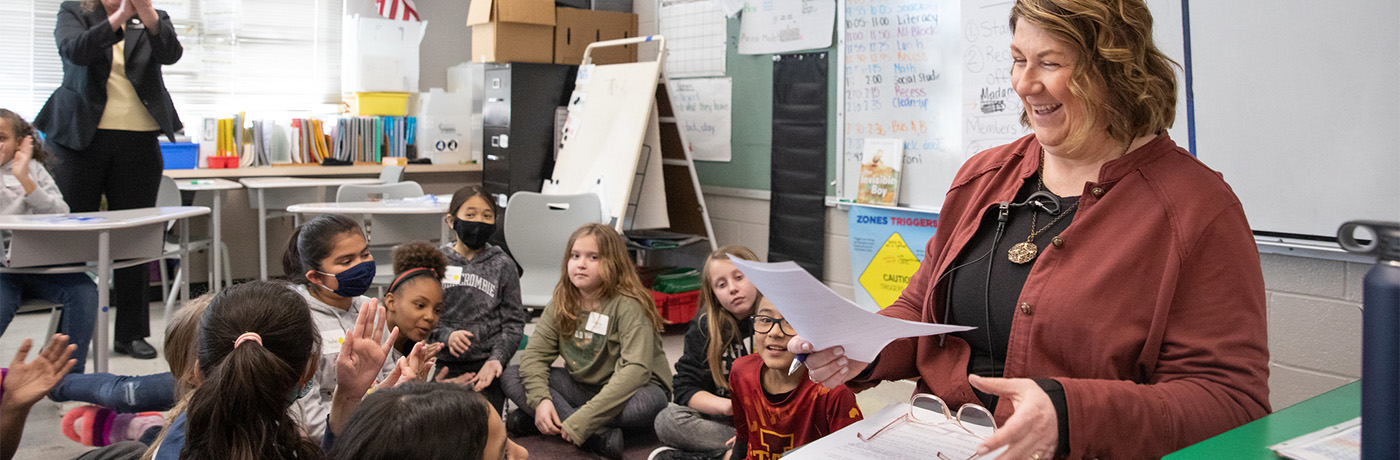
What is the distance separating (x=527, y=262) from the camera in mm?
4059

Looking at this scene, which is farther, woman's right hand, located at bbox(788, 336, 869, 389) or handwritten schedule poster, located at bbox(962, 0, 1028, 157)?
handwritten schedule poster, located at bbox(962, 0, 1028, 157)

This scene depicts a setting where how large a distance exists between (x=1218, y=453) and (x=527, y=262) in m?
3.31

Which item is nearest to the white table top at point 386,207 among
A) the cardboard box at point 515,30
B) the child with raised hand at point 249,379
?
the cardboard box at point 515,30

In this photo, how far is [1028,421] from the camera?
991 mm

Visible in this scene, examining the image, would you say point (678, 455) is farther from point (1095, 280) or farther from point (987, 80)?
point (1095, 280)

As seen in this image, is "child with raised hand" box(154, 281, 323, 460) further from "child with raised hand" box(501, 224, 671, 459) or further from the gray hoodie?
the gray hoodie

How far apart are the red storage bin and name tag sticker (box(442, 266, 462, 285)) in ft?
5.02

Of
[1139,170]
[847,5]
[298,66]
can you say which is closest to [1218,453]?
[1139,170]

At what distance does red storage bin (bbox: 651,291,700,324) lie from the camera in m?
4.66

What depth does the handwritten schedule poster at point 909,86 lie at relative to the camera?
Answer: 11.8ft

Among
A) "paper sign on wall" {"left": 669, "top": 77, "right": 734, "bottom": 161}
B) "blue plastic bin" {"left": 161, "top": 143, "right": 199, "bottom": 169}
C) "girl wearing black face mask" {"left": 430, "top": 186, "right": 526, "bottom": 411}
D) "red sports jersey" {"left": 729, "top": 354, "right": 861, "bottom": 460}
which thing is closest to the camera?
"red sports jersey" {"left": 729, "top": 354, "right": 861, "bottom": 460}

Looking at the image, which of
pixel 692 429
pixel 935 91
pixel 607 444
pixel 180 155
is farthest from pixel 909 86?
pixel 180 155

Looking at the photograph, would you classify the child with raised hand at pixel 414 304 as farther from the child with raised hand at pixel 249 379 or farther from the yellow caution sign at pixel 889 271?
the yellow caution sign at pixel 889 271

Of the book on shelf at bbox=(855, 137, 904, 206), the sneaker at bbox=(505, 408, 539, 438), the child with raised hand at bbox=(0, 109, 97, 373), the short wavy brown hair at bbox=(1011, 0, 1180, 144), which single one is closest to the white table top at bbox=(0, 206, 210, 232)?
the child with raised hand at bbox=(0, 109, 97, 373)
